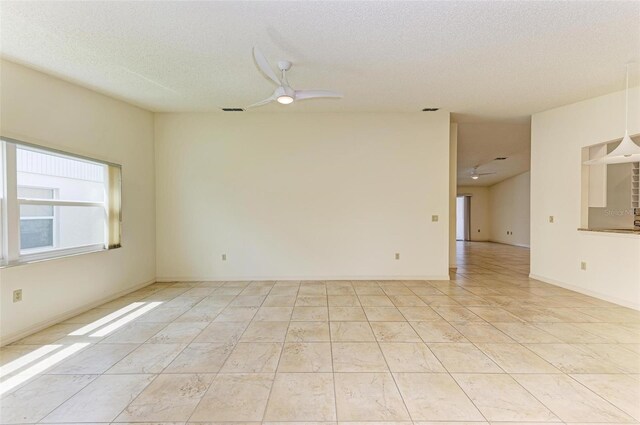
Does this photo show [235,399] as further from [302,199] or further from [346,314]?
[302,199]

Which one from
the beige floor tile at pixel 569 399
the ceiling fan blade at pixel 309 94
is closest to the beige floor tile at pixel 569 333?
the beige floor tile at pixel 569 399

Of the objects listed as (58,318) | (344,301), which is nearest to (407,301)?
(344,301)

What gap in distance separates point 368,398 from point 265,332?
1310mm

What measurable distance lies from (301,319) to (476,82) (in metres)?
3.66

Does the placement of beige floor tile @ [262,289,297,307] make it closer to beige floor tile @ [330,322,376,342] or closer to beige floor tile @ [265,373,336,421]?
beige floor tile @ [330,322,376,342]

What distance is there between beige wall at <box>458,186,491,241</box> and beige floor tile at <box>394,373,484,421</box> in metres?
11.8

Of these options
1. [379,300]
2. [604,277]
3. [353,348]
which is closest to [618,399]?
[353,348]

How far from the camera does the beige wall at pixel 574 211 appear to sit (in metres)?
3.58

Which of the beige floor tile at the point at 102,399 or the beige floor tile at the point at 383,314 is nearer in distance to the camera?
the beige floor tile at the point at 102,399

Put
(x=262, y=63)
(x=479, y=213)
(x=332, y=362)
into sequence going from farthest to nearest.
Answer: (x=479, y=213)
(x=262, y=63)
(x=332, y=362)

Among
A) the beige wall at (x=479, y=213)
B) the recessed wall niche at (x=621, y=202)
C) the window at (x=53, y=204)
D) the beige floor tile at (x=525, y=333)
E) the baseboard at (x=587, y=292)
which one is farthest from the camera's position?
the beige wall at (x=479, y=213)

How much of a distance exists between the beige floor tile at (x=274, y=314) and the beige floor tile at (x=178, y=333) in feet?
1.97

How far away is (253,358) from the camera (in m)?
2.27

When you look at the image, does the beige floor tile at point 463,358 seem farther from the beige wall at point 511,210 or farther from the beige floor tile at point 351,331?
the beige wall at point 511,210
